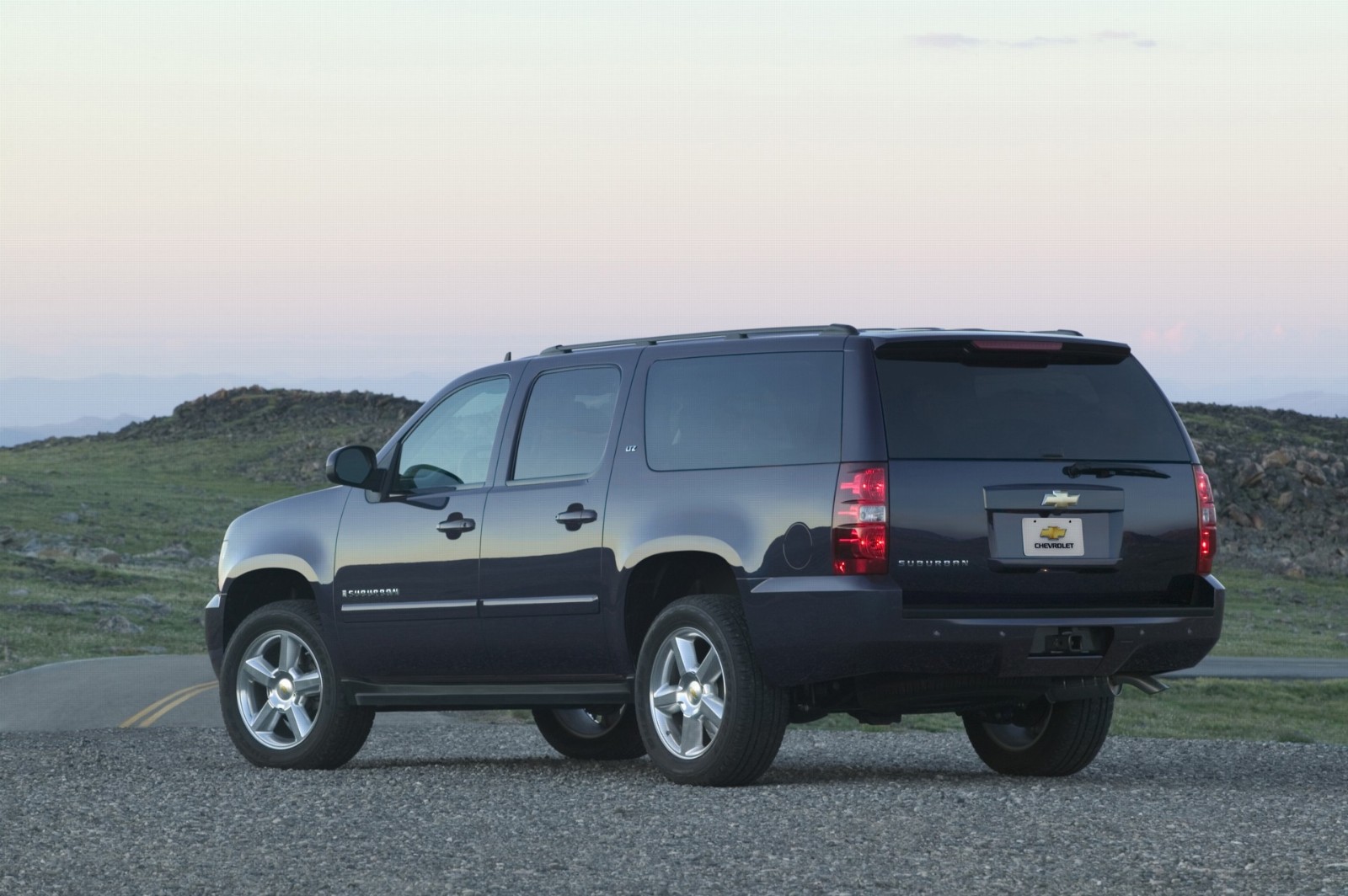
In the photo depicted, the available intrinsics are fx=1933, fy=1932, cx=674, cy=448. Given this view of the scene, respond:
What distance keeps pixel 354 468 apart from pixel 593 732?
2.45 meters

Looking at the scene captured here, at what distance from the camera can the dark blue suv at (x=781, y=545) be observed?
8.65m

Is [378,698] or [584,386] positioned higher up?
[584,386]

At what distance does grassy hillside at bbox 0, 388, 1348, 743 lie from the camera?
114 ft

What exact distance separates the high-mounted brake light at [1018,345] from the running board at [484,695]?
97.7 inches

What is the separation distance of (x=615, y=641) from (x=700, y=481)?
1.00 m

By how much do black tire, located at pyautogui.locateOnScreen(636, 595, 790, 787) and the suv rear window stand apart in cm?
122

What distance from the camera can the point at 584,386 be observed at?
10117mm

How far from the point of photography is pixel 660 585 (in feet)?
31.7

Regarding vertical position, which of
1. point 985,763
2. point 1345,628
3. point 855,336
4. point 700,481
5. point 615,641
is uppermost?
point 855,336

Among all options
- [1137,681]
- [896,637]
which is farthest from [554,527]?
[1137,681]

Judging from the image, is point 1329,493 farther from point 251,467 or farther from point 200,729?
point 200,729

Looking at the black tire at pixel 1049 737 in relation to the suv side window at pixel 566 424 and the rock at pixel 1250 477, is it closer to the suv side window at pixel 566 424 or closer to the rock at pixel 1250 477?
the suv side window at pixel 566 424

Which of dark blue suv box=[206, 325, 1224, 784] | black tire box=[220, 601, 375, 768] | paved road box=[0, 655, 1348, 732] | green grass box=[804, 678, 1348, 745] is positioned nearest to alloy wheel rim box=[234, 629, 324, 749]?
black tire box=[220, 601, 375, 768]

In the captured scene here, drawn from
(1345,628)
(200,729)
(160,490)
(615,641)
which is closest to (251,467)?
(160,490)
